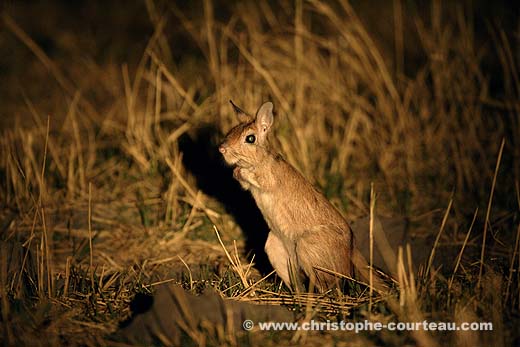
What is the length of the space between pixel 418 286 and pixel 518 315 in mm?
604

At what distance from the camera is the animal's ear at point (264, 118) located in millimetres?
4340

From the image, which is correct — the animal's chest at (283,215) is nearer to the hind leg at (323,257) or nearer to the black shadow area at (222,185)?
the hind leg at (323,257)

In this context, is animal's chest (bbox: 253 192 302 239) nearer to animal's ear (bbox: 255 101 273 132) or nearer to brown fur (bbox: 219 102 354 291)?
brown fur (bbox: 219 102 354 291)

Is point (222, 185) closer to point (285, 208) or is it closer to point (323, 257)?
point (285, 208)

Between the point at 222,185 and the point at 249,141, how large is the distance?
1.60 m

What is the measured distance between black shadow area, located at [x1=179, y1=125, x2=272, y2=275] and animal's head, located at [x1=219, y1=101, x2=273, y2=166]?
3.11ft

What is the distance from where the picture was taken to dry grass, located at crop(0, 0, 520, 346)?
3729 millimetres

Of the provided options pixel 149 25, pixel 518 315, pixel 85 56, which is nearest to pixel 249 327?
pixel 518 315

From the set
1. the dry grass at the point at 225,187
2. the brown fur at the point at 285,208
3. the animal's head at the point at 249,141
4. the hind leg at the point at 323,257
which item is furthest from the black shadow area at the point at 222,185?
the animal's head at the point at 249,141

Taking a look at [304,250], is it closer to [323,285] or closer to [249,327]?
[323,285]

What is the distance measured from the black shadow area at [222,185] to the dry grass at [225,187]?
26mm

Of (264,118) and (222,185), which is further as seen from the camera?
(222,185)

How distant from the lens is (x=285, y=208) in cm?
439

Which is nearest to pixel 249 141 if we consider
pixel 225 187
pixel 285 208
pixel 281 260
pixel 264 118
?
pixel 264 118
